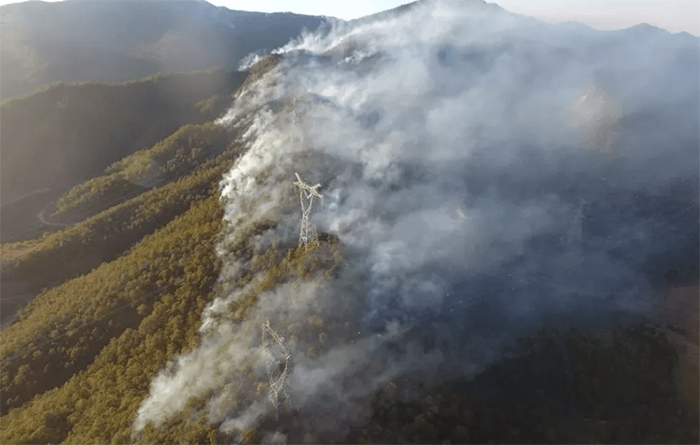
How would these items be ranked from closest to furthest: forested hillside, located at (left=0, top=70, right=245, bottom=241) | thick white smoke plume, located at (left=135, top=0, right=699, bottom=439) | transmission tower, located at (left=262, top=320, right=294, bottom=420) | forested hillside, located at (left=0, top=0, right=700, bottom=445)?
transmission tower, located at (left=262, top=320, right=294, bottom=420), forested hillside, located at (left=0, top=0, right=700, bottom=445), thick white smoke plume, located at (left=135, top=0, right=699, bottom=439), forested hillside, located at (left=0, top=70, right=245, bottom=241)

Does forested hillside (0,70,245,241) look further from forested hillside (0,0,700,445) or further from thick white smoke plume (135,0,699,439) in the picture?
thick white smoke plume (135,0,699,439)

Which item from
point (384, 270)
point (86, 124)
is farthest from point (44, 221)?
point (384, 270)

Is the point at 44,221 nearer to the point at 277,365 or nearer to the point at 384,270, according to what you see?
the point at 277,365

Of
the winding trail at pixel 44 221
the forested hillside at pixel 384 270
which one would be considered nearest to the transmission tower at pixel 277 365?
the forested hillside at pixel 384 270

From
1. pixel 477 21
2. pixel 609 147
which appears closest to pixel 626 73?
pixel 609 147

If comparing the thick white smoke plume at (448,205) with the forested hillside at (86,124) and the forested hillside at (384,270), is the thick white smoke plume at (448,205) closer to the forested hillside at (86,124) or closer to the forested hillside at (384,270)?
the forested hillside at (384,270)

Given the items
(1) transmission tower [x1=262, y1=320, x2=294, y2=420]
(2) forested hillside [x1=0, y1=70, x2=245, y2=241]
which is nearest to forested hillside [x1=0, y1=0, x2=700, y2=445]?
(1) transmission tower [x1=262, y1=320, x2=294, y2=420]

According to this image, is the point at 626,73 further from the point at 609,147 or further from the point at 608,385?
the point at 608,385
